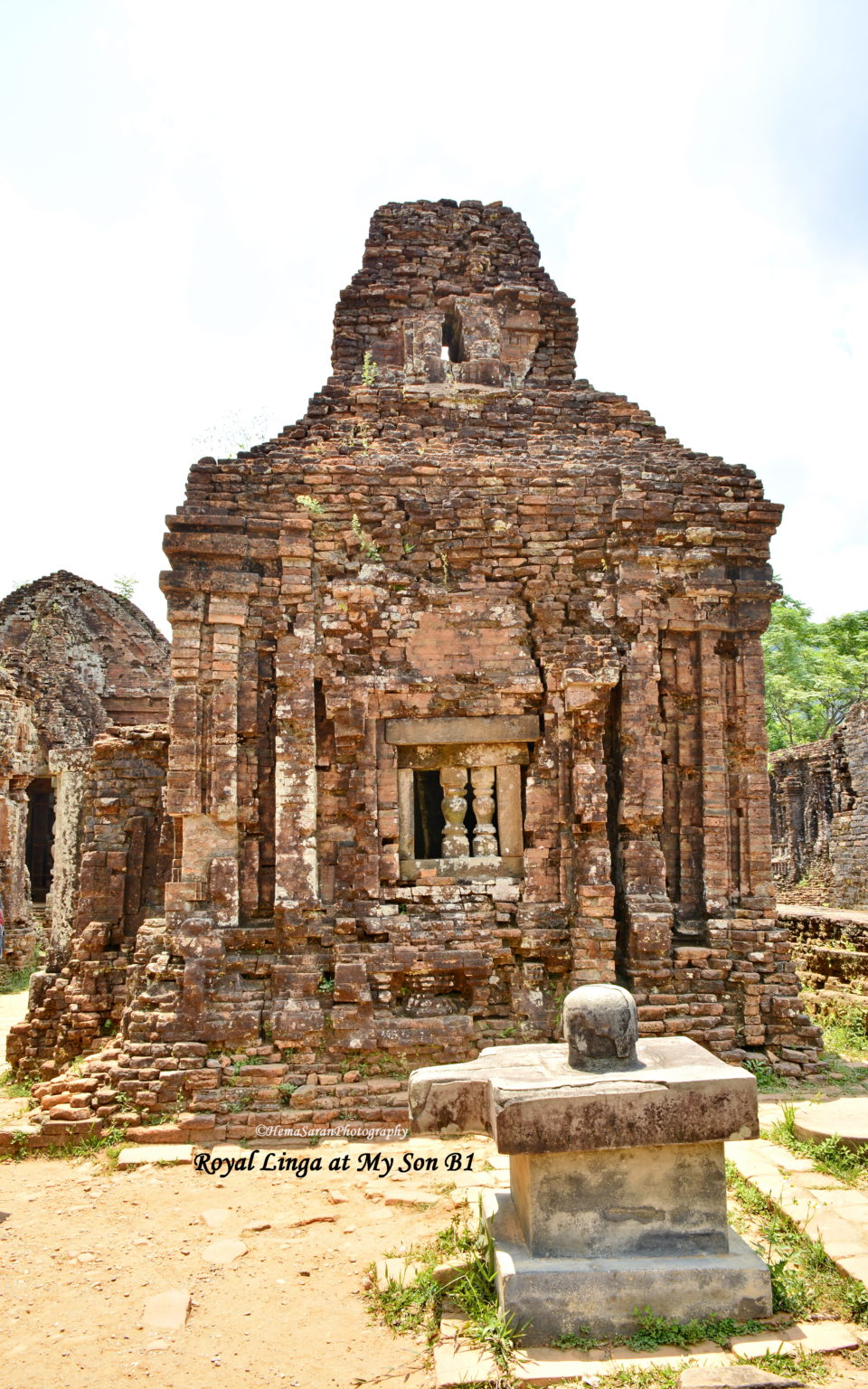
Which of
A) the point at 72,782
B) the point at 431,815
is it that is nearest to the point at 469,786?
the point at 431,815

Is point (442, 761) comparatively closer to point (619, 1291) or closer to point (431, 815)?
point (431, 815)

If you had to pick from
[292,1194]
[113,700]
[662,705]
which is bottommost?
[292,1194]

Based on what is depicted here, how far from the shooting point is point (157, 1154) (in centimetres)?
758

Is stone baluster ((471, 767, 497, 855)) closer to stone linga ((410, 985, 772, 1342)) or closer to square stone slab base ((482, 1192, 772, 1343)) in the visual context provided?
stone linga ((410, 985, 772, 1342))

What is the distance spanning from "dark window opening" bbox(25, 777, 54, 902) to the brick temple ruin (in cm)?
1454

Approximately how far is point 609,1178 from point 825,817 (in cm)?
1823

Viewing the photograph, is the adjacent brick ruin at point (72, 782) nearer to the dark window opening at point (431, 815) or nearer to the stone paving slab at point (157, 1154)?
the stone paving slab at point (157, 1154)

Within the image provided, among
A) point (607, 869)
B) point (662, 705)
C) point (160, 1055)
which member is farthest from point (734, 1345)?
point (662, 705)

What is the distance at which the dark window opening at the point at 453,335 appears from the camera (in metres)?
11.1

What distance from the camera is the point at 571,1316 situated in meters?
4.69

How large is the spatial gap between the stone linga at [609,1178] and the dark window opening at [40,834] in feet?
68.5

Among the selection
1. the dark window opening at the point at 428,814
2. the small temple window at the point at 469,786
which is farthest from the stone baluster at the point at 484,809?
the dark window opening at the point at 428,814

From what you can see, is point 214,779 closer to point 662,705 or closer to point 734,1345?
point 662,705

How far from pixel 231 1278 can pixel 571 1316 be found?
84.6 inches
